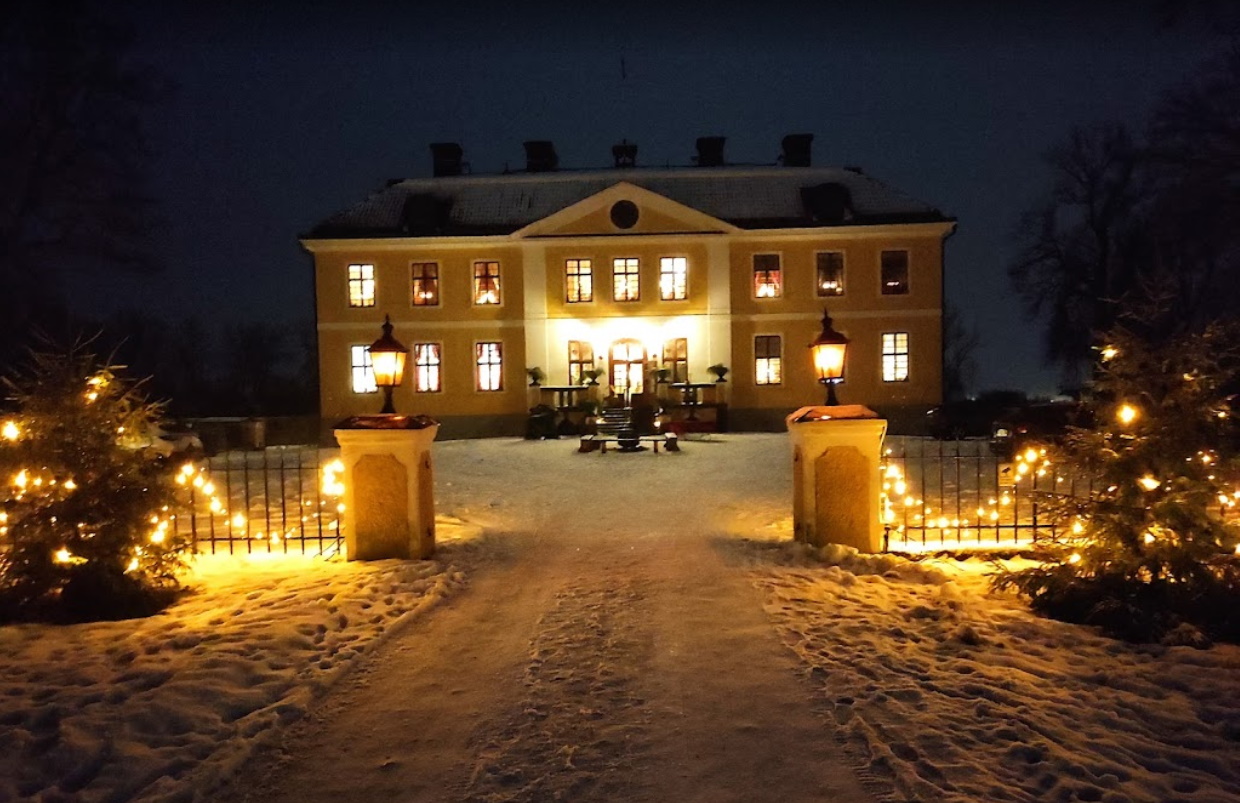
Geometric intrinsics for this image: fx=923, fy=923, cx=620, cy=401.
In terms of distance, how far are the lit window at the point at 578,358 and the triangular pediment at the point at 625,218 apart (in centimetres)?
329


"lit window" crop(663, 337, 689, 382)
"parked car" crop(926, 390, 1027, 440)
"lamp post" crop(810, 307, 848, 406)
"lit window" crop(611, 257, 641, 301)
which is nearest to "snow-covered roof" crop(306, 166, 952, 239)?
"lit window" crop(611, 257, 641, 301)

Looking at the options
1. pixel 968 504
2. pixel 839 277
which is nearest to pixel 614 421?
pixel 839 277

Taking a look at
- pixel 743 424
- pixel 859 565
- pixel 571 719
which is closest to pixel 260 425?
pixel 743 424

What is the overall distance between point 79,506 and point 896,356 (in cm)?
2407

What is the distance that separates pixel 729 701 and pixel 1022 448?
4308 mm

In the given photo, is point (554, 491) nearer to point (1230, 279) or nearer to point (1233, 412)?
point (1233, 412)

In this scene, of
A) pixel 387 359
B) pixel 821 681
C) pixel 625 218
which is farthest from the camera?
pixel 625 218

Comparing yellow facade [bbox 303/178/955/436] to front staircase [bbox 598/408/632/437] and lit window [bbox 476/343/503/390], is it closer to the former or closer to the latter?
lit window [bbox 476/343/503/390]

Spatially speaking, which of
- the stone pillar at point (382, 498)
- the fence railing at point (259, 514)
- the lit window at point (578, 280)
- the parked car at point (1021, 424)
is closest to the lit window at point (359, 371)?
the lit window at point (578, 280)

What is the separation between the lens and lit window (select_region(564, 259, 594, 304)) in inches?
1096

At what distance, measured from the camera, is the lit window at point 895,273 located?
90.9 ft

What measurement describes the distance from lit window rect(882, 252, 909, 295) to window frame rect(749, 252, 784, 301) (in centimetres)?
309

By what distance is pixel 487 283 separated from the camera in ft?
92.3

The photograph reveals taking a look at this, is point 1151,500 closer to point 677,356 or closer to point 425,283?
point 677,356
